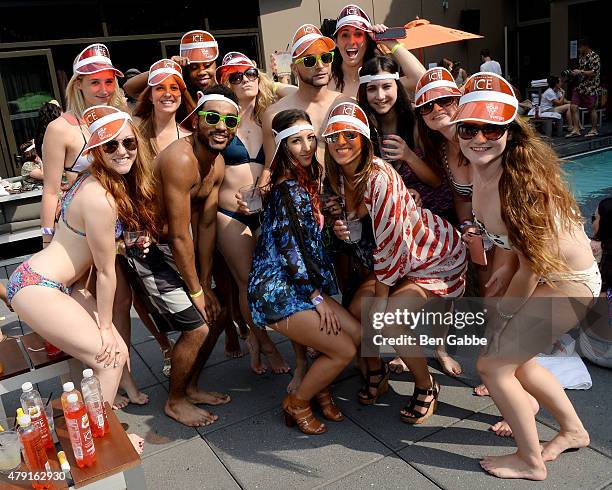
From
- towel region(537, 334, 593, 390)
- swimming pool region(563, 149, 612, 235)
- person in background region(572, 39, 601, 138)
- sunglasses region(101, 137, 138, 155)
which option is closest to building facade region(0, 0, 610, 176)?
person in background region(572, 39, 601, 138)

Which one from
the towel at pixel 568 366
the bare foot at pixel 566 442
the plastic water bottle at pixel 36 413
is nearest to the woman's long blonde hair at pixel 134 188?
the plastic water bottle at pixel 36 413

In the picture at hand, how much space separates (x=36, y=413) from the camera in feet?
8.26

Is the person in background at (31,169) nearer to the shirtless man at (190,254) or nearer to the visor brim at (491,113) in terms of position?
the shirtless man at (190,254)

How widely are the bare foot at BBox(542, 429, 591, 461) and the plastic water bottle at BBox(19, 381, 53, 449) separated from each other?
2.42m

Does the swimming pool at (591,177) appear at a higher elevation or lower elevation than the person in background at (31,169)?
lower

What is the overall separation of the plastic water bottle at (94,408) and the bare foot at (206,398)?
100 centimetres

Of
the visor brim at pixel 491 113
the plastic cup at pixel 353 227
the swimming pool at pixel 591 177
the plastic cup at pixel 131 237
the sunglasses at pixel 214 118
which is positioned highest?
the sunglasses at pixel 214 118

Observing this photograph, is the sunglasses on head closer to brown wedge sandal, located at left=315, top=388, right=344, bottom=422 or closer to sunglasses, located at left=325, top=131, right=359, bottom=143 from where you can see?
sunglasses, located at left=325, top=131, right=359, bottom=143

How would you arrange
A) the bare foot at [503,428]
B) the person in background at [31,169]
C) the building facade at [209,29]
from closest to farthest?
the bare foot at [503,428]
the person in background at [31,169]
the building facade at [209,29]

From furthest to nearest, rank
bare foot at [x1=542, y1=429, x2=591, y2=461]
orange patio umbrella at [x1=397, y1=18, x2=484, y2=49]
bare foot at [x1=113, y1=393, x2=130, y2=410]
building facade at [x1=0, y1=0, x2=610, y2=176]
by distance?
building facade at [x1=0, y1=0, x2=610, y2=176] < orange patio umbrella at [x1=397, y1=18, x2=484, y2=49] < bare foot at [x1=113, y1=393, x2=130, y2=410] < bare foot at [x1=542, y1=429, x2=591, y2=461]

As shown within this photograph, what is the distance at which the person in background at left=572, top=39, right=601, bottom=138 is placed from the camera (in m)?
12.8

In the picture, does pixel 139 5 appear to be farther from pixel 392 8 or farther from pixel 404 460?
pixel 404 460

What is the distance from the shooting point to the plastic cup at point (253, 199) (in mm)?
3348

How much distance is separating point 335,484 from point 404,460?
0.41 meters
